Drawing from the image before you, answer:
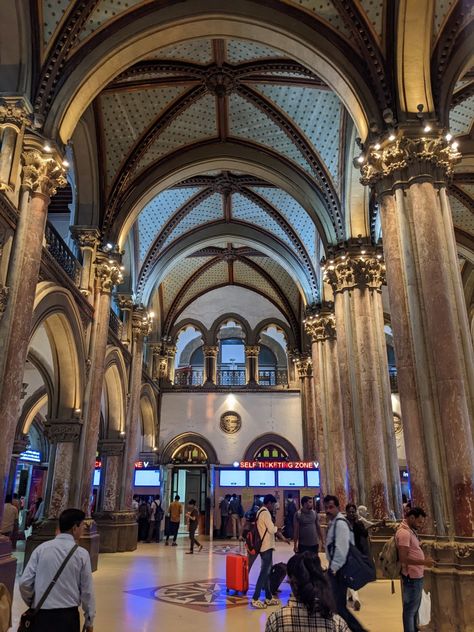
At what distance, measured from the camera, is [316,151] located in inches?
481

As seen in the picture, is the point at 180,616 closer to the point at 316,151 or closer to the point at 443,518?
Answer: the point at 443,518

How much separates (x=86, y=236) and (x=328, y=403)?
7.43 metres

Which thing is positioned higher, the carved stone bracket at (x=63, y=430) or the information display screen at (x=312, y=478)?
the carved stone bracket at (x=63, y=430)

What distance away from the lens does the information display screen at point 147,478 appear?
56.0ft

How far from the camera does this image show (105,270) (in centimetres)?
1188

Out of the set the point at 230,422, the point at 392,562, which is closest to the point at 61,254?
the point at 392,562

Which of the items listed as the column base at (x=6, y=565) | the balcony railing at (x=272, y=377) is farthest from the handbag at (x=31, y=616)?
the balcony railing at (x=272, y=377)

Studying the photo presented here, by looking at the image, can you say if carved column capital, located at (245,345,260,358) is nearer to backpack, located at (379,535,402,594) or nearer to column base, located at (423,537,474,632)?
column base, located at (423,537,474,632)

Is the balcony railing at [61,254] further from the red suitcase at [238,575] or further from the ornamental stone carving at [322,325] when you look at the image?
the ornamental stone carving at [322,325]

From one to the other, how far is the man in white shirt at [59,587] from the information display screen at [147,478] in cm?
1485

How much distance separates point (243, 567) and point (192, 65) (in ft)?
32.2

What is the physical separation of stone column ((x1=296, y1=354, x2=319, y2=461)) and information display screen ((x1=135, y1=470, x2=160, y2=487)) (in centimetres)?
602

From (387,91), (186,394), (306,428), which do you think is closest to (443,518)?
(387,91)

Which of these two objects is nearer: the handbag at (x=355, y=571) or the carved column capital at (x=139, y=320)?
the handbag at (x=355, y=571)
